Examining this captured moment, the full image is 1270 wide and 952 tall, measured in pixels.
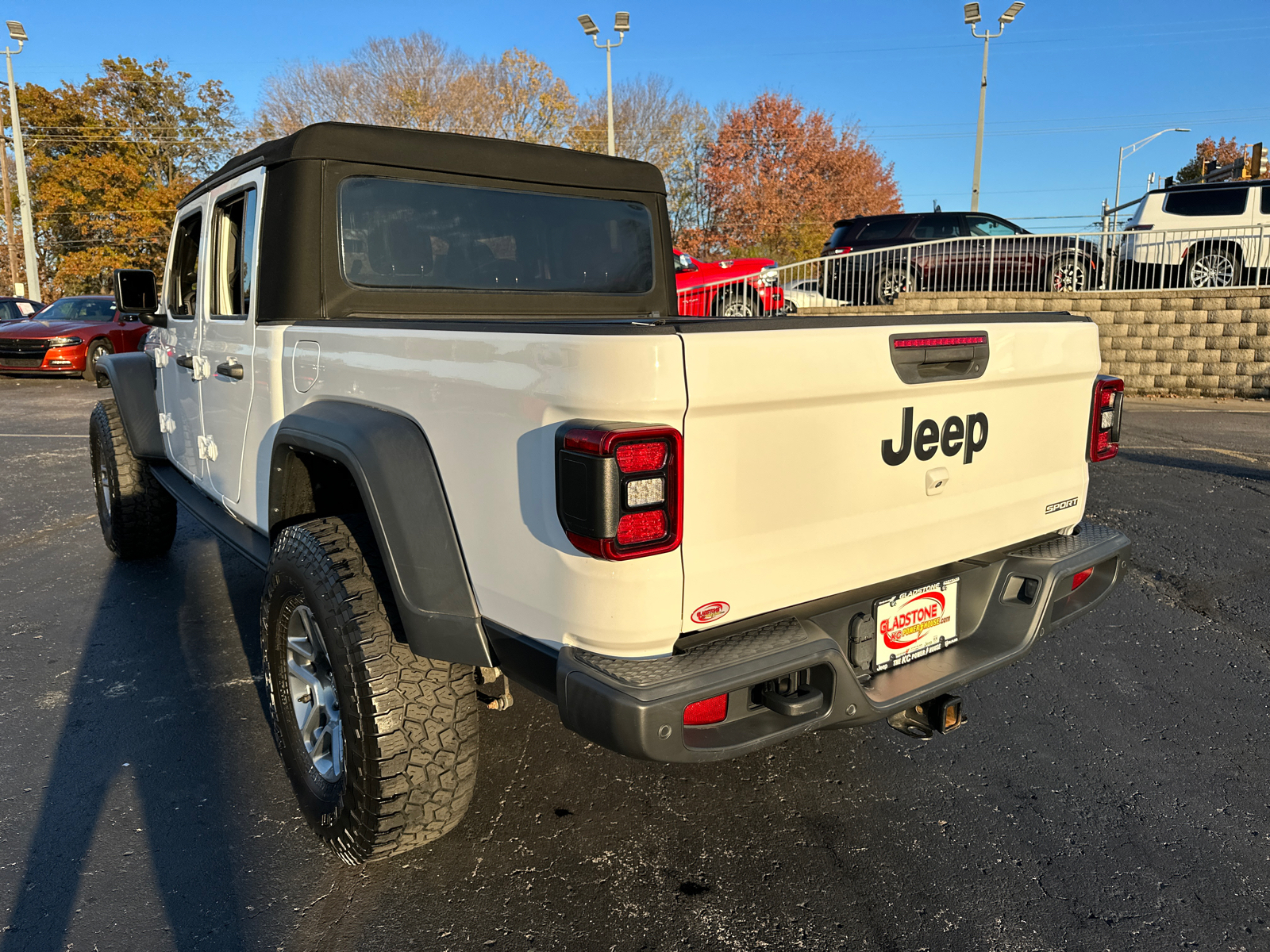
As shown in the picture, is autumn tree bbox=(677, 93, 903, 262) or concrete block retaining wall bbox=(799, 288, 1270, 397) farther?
autumn tree bbox=(677, 93, 903, 262)

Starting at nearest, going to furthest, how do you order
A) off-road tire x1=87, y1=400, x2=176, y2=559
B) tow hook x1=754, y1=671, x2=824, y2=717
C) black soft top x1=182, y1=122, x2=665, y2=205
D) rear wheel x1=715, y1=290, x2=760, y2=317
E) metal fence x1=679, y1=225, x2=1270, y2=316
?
tow hook x1=754, y1=671, x2=824, y2=717 < black soft top x1=182, y1=122, x2=665, y2=205 < off-road tire x1=87, y1=400, x2=176, y2=559 < rear wheel x1=715, y1=290, x2=760, y2=317 < metal fence x1=679, y1=225, x2=1270, y2=316

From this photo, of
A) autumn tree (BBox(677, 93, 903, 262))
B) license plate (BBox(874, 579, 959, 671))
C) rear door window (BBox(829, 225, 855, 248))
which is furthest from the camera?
autumn tree (BBox(677, 93, 903, 262))

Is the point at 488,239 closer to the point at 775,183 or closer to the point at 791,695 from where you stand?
the point at 791,695

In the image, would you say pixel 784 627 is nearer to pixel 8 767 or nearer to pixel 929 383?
pixel 929 383

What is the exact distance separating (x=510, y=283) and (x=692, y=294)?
10.1 metres

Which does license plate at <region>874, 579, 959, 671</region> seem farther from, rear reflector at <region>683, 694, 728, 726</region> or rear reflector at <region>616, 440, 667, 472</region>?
rear reflector at <region>616, 440, 667, 472</region>

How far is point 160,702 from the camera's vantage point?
3.65 metres

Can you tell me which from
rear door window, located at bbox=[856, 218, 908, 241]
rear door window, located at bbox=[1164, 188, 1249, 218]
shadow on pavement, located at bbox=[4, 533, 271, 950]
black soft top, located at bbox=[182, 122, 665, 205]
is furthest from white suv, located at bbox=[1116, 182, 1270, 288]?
shadow on pavement, located at bbox=[4, 533, 271, 950]

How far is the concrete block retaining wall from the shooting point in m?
14.2

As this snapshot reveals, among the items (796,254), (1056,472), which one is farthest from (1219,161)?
(1056,472)

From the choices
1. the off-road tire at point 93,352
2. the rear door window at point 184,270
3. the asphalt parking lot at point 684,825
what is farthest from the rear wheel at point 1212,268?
the off-road tire at point 93,352

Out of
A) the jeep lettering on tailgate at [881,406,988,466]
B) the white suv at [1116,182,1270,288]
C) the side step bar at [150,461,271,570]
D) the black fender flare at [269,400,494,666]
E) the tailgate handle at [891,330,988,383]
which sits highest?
the white suv at [1116,182,1270,288]

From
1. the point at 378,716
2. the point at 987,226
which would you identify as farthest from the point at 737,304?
the point at 378,716

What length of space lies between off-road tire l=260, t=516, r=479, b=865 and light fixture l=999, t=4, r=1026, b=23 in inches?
1155
